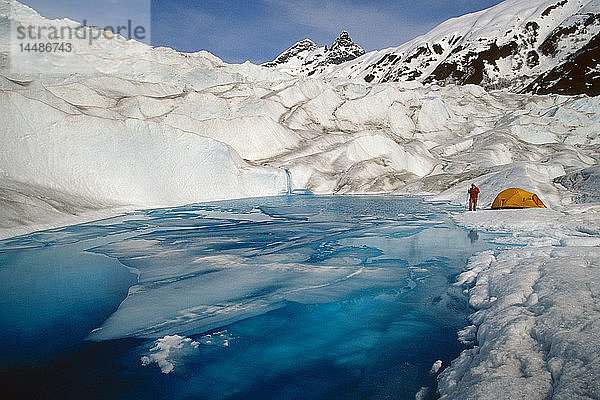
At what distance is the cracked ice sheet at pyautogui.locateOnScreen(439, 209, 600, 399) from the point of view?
7.73 feet

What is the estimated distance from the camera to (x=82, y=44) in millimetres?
39844

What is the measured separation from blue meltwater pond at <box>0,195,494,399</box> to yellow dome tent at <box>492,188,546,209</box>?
18.5 feet

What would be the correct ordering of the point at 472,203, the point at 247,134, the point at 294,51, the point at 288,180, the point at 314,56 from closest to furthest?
the point at 472,203
the point at 288,180
the point at 247,134
the point at 314,56
the point at 294,51

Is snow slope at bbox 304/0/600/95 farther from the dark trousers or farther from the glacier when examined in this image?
the dark trousers

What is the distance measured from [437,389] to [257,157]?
26790 mm

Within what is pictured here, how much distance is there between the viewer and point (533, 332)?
120 inches

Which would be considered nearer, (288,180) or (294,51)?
(288,180)

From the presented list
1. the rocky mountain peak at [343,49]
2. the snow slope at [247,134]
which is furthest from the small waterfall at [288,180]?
the rocky mountain peak at [343,49]

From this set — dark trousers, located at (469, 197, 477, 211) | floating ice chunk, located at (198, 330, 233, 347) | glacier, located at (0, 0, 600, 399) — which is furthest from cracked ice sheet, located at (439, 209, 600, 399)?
dark trousers, located at (469, 197, 477, 211)

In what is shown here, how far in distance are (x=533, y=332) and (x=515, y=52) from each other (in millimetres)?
85658

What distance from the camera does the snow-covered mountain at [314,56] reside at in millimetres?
142000

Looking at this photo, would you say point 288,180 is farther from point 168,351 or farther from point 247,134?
point 168,351

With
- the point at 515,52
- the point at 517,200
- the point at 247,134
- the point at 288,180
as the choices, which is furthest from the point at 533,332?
the point at 515,52

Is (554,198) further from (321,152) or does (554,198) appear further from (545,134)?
(545,134)
